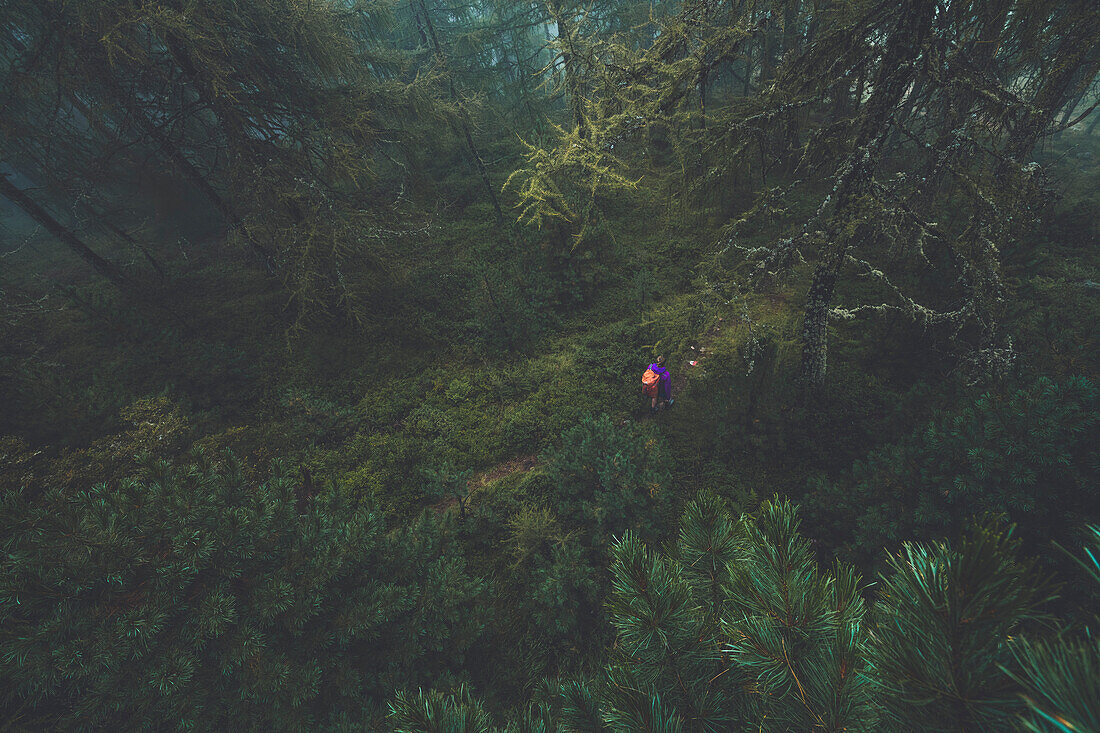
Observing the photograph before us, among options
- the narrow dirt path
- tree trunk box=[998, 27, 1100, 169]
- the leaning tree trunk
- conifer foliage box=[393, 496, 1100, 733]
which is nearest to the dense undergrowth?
the narrow dirt path

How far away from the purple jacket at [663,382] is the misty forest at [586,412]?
133 mm

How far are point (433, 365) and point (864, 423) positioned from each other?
342 inches

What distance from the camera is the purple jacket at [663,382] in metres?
7.24

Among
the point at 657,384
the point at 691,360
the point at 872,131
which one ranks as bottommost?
the point at 691,360

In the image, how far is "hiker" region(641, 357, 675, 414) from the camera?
23.8 ft

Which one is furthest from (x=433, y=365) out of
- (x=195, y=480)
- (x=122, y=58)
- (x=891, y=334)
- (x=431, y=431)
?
(x=891, y=334)

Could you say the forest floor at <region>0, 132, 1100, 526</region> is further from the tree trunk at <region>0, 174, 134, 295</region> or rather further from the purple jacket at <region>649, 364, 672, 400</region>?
the tree trunk at <region>0, 174, 134, 295</region>

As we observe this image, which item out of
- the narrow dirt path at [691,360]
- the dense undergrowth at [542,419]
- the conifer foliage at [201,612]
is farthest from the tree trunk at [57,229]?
the narrow dirt path at [691,360]

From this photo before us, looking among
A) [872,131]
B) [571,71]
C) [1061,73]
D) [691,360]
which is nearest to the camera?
[1061,73]

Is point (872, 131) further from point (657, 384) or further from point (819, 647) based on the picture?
point (819, 647)

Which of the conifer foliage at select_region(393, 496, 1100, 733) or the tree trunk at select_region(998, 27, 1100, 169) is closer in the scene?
the conifer foliage at select_region(393, 496, 1100, 733)

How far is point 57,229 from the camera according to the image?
9.34 m

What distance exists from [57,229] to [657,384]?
1493 cm


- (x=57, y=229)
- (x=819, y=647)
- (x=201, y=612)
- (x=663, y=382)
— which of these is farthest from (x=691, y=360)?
(x=57, y=229)
